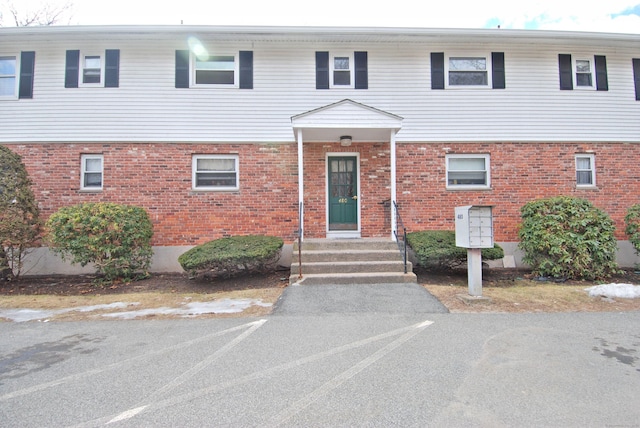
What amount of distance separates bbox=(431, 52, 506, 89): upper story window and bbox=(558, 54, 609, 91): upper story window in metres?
1.70

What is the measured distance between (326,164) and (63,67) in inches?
290

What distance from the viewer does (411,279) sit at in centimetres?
721

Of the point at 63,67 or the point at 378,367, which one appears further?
the point at 63,67

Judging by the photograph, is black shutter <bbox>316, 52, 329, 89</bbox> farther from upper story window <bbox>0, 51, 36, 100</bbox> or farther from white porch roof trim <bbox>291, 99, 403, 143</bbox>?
upper story window <bbox>0, 51, 36, 100</bbox>

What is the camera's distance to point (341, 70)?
9797 mm

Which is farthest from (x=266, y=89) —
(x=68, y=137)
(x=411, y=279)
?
(x=411, y=279)

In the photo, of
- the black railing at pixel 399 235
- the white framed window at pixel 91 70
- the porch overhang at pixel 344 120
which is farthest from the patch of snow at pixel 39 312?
the white framed window at pixel 91 70

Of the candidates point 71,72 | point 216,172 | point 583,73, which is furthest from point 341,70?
point 71,72

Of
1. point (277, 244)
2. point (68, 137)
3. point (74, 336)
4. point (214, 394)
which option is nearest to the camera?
point (214, 394)

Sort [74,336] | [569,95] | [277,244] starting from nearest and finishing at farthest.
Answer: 1. [74,336]
2. [277,244]
3. [569,95]

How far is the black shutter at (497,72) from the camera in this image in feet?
32.2

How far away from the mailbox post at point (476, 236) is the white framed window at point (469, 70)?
514 centimetres

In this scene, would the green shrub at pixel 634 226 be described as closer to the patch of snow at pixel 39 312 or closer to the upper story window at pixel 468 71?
the upper story window at pixel 468 71

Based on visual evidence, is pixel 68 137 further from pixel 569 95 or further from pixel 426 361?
pixel 569 95
